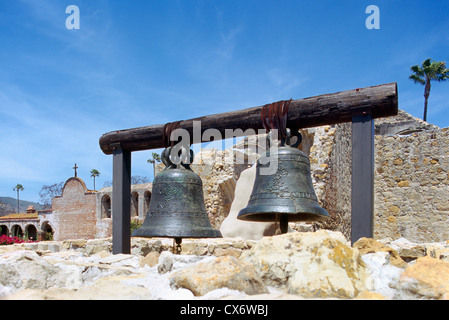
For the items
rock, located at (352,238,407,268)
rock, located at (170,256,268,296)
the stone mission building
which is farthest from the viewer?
the stone mission building

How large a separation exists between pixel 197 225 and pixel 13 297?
1847 mm

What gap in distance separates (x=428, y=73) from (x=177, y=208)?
30.3 meters

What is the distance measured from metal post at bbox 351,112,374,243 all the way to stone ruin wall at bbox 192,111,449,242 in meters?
6.91

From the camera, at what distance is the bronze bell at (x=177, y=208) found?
3.39 metres

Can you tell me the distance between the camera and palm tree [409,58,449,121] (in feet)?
93.8

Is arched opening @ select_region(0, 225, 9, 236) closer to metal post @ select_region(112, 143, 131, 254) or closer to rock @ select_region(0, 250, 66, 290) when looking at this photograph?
metal post @ select_region(112, 143, 131, 254)

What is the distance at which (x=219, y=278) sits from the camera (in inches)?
70.8

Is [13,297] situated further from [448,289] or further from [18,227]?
[18,227]

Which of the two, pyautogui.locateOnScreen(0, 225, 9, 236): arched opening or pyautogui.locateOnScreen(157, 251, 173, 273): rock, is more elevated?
pyautogui.locateOnScreen(157, 251, 173, 273): rock

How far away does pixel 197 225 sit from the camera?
3438 mm

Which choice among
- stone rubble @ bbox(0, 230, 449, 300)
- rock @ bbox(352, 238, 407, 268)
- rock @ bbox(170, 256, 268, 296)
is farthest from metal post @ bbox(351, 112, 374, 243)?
rock @ bbox(170, 256, 268, 296)

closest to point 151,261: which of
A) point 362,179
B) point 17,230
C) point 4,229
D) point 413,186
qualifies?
point 362,179

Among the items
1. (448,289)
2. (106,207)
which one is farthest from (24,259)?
(106,207)

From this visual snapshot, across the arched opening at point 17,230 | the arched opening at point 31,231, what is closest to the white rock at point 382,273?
the arched opening at point 31,231
